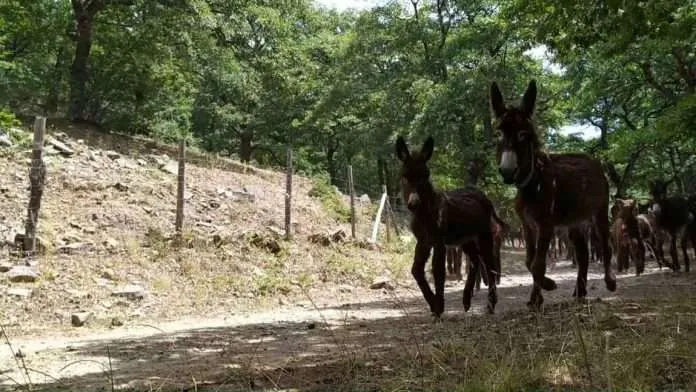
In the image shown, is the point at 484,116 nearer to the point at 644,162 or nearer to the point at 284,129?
the point at 644,162

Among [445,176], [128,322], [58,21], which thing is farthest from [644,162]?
[128,322]

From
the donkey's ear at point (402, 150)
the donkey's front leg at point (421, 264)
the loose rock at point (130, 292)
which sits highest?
the donkey's ear at point (402, 150)

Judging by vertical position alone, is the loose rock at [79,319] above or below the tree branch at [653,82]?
below

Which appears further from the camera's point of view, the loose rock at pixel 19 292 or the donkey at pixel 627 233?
the donkey at pixel 627 233

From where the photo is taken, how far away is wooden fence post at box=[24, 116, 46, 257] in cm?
1026

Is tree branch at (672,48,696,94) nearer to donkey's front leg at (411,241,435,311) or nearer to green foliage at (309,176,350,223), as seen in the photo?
green foliage at (309,176,350,223)

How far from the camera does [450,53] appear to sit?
32.2 metres

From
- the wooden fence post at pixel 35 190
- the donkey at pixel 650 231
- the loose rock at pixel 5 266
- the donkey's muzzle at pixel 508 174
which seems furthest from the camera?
the donkey at pixel 650 231

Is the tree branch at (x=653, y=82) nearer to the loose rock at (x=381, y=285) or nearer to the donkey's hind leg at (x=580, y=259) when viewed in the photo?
the loose rock at (x=381, y=285)

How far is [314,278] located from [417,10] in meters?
27.7

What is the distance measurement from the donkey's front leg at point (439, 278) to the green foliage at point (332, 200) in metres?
14.5

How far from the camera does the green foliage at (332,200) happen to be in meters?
21.6

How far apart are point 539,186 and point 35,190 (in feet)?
27.9

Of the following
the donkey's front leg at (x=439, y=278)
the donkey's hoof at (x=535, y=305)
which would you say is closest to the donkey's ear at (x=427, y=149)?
the donkey's front leg at (x=439, y=278)
